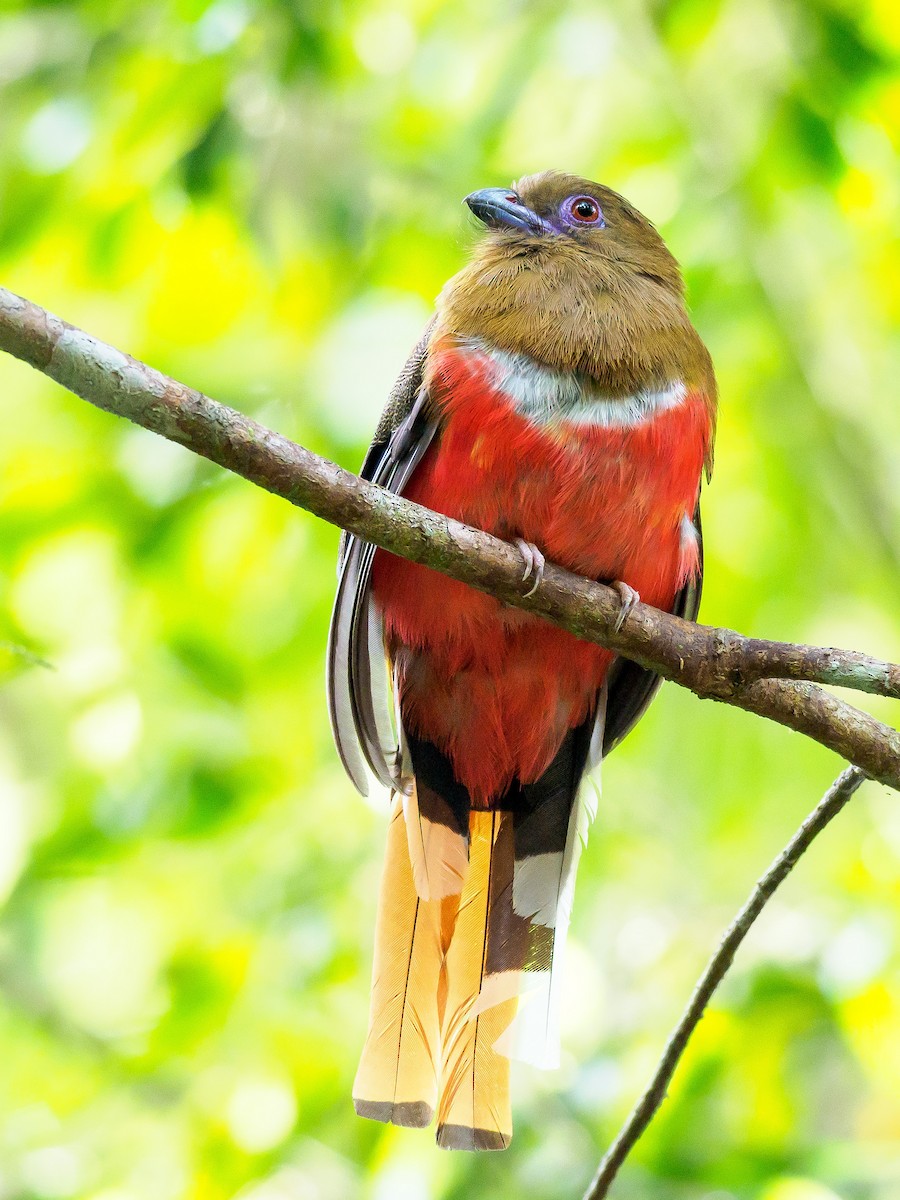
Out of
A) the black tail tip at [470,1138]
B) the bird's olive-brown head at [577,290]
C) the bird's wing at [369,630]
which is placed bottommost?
the black tail tip at [470,1138]

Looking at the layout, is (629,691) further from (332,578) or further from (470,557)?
(470,557)

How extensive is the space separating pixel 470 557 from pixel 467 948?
4.18 feet

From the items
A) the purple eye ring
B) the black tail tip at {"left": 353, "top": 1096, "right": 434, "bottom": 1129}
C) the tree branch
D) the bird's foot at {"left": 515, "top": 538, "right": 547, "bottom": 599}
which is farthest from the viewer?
the purple eye ring

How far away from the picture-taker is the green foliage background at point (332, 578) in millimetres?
3516

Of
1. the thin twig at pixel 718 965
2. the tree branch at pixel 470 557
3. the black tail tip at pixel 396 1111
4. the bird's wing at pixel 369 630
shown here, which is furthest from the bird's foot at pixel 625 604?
the black tail tip at pixel 396 1111

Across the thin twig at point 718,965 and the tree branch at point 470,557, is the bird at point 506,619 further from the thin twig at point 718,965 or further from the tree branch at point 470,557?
the thin twig at point 718,965

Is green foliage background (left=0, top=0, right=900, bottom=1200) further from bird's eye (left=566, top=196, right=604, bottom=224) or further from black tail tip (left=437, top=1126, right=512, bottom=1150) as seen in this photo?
bird's eye (left=566, top=196, right=604, bottom=224)

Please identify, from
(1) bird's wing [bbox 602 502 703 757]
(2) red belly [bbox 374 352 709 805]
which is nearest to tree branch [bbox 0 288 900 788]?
(2) red belly [bbox 374 352 709 805]

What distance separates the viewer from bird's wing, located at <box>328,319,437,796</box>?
330cm

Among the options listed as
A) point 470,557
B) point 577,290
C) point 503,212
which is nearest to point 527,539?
point 470,557

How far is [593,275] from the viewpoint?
11.4ft

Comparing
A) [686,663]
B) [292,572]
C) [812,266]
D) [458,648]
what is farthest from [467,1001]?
[812,266]

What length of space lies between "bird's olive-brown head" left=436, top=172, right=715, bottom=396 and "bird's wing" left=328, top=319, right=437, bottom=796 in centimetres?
23

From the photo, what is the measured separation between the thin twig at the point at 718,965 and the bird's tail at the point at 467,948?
1.67 ft
